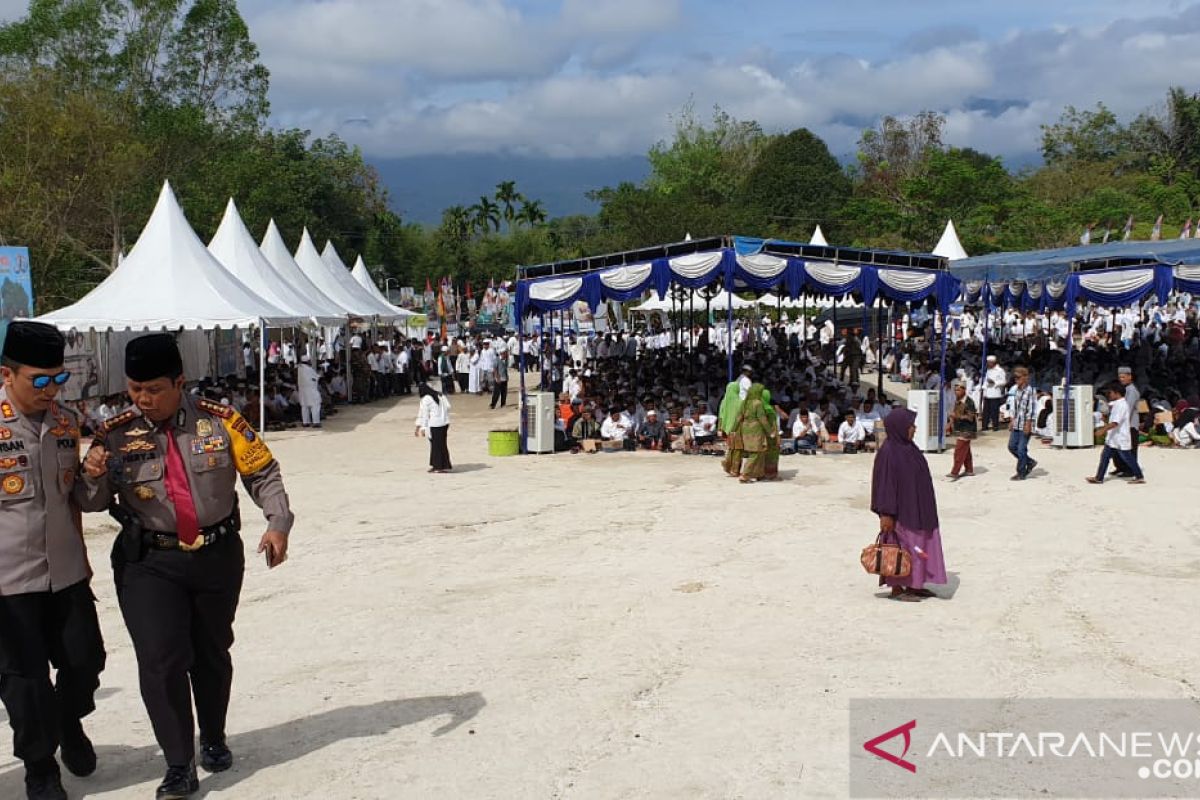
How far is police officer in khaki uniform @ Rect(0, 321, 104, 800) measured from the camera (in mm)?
4191

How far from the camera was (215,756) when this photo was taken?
4672mm

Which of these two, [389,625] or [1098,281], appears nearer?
[389,625]

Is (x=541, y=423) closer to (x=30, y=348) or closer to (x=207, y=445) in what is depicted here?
(x=207, y=445)

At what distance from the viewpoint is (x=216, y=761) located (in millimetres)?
4672

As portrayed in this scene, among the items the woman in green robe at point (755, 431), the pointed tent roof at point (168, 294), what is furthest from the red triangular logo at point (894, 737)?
the pointed tent roof at point (168, 294)

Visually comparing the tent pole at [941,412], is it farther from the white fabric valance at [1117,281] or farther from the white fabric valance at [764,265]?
the white fabric valance at [764,265]

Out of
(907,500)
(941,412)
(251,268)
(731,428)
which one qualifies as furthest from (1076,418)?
(251,268)

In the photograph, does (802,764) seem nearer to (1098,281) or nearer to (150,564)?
(150,564)

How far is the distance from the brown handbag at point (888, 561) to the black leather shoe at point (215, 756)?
444cm

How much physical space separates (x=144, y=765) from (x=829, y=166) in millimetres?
65971

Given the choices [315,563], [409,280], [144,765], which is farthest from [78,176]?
[409,280]

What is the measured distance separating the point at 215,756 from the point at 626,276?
13080mm

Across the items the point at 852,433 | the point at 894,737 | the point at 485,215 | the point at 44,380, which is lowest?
the point at 894,737

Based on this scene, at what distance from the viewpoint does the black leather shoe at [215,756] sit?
4.66 m
